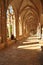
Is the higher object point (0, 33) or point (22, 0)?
point (22, 0)

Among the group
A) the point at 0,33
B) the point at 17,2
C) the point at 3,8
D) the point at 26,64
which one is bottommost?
the point at 26,64

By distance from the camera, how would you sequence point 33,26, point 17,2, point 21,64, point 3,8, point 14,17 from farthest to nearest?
point 33,26, point 14,17, point 17,2, point 3,8, point 21,64

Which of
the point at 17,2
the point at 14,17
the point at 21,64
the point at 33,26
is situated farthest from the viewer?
the point at 33,26

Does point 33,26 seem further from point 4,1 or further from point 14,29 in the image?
point 4,1

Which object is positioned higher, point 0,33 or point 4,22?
point 4,22

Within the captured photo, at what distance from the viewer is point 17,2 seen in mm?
20484

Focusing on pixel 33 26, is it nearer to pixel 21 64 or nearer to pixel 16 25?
pixel 16 25

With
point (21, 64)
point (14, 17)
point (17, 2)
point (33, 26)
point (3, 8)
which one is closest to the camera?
point (21, 64)

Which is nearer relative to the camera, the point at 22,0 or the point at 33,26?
the point at 22,0

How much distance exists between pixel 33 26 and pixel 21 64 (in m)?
45.1

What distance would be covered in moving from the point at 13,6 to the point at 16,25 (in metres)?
3.06

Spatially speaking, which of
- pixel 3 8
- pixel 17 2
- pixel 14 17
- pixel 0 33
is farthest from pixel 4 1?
pixel 14 17

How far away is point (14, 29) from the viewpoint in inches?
911

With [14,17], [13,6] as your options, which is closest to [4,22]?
[13,6]
